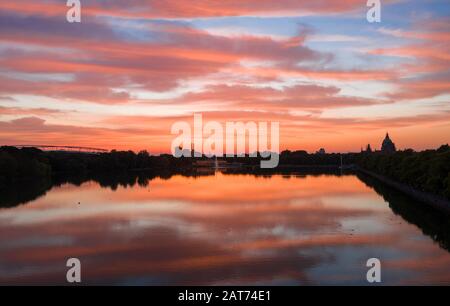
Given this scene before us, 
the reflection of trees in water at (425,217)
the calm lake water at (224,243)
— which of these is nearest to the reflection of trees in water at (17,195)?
the calm lake water at (224,243)

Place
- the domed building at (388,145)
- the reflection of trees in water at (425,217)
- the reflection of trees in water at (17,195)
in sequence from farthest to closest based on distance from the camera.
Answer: the domed building at (388,145)
the reflection of trees in water at (17,195)
the reflection of trees in water at (425,217)

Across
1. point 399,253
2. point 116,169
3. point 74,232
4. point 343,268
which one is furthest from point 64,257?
point 116,169

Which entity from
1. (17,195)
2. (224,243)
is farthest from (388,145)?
(224,243)

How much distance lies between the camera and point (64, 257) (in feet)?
44.4

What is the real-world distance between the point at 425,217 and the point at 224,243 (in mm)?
9726

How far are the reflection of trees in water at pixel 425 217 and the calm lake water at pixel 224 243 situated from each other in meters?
0.04

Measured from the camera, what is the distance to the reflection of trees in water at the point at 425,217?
55.1ft

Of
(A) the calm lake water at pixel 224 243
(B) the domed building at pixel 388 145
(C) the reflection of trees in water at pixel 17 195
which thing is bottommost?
(A) the calm lake water at pixel 224 243

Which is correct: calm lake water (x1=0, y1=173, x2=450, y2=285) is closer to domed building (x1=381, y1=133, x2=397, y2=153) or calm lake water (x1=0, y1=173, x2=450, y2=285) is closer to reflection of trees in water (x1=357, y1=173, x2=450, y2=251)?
A: reflection of trees in water (x1=357, y1=173, x2=450, y2=251)

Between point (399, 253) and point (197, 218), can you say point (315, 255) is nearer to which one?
point (399, 253)

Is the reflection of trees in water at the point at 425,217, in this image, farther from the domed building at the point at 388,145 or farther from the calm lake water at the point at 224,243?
the domed building at the point at 388,145

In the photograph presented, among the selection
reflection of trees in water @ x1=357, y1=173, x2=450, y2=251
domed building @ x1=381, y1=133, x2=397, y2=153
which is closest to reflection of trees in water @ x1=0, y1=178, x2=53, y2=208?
reflection of trees in water @ x1=357, y1=173, x2=450, y2=251

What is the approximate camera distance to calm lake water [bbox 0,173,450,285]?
11586mm
